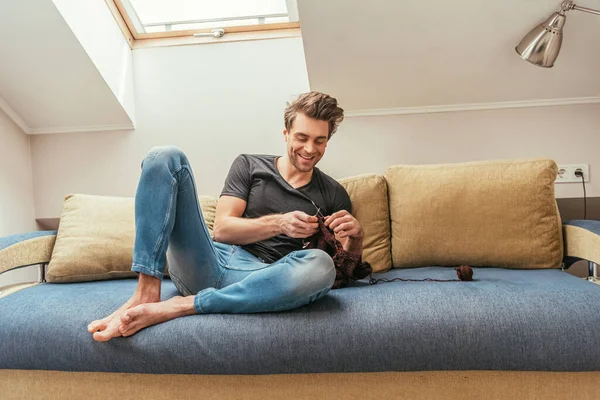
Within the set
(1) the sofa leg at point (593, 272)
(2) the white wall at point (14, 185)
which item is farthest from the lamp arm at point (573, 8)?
(2) the white wall at point (14, 185)

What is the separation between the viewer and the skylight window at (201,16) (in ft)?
8.63

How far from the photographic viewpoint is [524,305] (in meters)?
1.40

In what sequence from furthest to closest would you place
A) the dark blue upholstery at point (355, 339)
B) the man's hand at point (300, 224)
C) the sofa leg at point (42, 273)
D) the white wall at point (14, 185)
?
the white wall at point (14, 185) < the sofa leg at point (42, 273) < the man's hand at point (300, 224) < the dark blue upholstery at point (355, 339)

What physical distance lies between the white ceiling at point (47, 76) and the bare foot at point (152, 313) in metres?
1.46

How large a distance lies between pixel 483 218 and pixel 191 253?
3.82ft

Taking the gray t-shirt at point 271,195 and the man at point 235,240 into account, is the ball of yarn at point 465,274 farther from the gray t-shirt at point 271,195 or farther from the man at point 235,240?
the gray t-shirt at point 271,195

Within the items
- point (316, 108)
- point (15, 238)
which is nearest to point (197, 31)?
point (316, 108)

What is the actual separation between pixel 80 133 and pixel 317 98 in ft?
4.91

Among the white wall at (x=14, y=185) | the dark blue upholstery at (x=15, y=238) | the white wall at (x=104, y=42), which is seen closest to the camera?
the dark blue upholstery at (x=15, y=238)

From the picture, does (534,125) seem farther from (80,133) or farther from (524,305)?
(80,133)

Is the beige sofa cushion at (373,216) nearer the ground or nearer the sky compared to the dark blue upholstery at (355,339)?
nearer the sky

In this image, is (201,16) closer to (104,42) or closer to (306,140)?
(104,42)

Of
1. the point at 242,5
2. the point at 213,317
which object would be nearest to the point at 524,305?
the point at 213,317

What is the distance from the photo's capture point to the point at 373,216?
2145 millimetres
